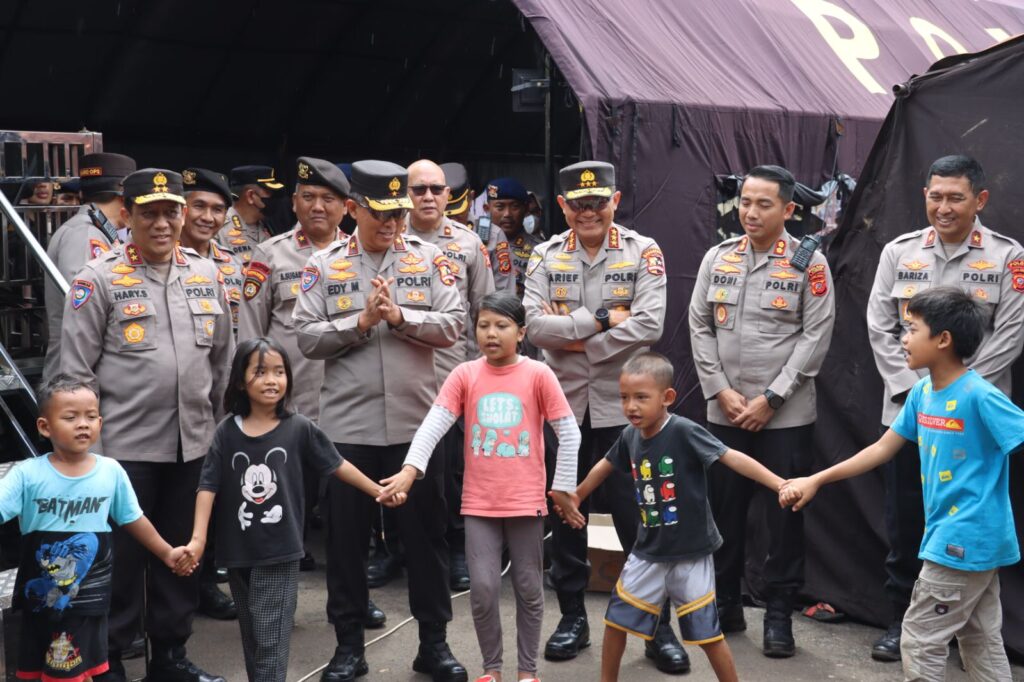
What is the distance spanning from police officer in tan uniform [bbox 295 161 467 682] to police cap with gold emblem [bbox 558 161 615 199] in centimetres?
82

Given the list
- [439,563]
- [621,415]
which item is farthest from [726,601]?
[439,563]

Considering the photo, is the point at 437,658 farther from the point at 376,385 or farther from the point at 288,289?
the point at 288,289

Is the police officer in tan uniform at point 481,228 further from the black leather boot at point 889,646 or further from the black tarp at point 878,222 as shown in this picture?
the black leather boot at point 889,646

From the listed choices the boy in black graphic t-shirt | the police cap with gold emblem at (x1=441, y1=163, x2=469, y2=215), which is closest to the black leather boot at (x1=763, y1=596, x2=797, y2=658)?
the boy in black graphic t-shirt

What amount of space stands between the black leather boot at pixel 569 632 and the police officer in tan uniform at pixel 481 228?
261cm

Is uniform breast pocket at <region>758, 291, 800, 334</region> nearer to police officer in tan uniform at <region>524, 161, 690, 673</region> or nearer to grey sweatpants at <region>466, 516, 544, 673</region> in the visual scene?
police officer in tan uniform at <region>524, 161, 690, 673</region>

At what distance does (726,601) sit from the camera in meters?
5.76

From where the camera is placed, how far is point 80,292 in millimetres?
4867

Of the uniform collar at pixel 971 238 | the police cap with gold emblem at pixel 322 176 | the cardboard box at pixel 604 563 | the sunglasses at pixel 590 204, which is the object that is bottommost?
the cardboard box at pixel 604 563

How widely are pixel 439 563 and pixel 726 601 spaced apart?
58.0 inches

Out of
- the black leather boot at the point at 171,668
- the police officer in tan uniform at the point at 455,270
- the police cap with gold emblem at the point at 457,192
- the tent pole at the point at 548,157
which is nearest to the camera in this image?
the black leather boot at the point at 171,668

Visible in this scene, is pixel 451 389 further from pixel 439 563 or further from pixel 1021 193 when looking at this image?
pixel 1021 193

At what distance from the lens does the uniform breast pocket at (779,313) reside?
5633 mm

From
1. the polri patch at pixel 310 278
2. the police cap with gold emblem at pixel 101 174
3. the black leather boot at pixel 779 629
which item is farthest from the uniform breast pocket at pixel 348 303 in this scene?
the black leather boot at pixel 779 629
